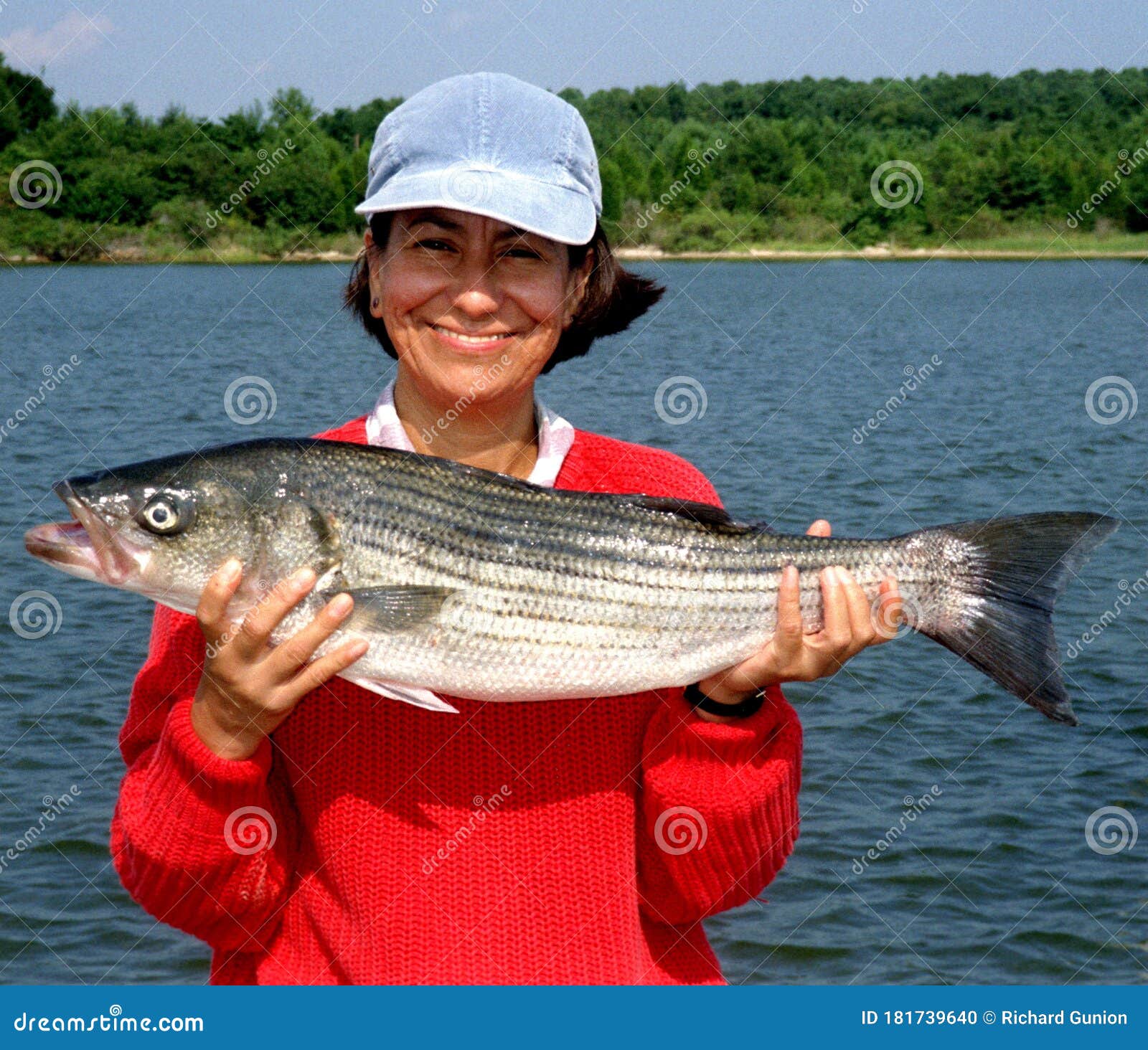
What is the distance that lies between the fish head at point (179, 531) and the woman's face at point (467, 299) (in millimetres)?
459

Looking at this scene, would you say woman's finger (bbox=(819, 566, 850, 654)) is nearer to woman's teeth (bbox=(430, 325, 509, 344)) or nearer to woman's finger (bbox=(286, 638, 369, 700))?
woman's teeth (bbox=(430, 325, 509, 344))

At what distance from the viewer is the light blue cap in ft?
9.71

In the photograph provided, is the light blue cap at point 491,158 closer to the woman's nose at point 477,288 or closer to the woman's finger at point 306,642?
the woman's nose at point 477,288

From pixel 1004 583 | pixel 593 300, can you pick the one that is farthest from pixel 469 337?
pixel 1004 583

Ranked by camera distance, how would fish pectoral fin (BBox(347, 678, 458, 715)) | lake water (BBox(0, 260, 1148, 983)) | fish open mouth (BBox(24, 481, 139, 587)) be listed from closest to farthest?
fish pectoral fin (BBox(347, 678, 458, 715))
fish open mouth (BBox(24, 481, 139, 587))
lake water (BBox(0, 260, 1148, 983))

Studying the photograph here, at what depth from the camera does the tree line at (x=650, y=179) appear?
60.0 m

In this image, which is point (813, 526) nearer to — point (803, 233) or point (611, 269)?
point (611, 269)

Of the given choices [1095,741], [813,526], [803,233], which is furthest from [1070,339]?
[803,233]

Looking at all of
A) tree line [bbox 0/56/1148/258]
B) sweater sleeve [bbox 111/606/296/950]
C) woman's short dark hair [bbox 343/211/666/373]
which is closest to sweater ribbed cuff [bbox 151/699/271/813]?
sweater sleeve [bbox 111/606/296/950]

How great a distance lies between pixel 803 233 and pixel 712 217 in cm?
491

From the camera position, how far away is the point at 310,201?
61312 mm

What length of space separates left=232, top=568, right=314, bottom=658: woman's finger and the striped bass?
158mm

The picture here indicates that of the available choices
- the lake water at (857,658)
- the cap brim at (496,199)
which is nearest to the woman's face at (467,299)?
the cap brim at (496,199)

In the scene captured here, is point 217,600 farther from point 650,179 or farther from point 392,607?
point 650,179
